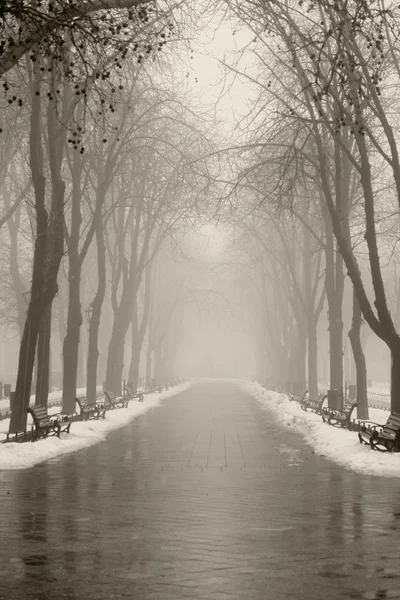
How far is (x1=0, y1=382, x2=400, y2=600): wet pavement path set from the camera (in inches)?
278

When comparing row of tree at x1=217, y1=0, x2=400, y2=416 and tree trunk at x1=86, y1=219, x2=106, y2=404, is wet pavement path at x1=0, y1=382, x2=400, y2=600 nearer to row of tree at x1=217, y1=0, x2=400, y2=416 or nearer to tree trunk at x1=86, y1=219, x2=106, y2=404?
row of tree at x1=217, y1=0, x2=400, y2=416

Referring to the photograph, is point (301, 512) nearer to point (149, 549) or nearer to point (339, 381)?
point (149, 549)

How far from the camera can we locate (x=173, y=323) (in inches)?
3305

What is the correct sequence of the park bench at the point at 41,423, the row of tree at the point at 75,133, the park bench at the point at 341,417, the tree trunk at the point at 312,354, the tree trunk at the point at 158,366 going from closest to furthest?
the row of tree at the point at 75,133 < the park bench at the point at 41,423 < the park bench at the point at 341,417 < the tree trunk at the point at 312,354 < the tree trunk at the point at 158,366

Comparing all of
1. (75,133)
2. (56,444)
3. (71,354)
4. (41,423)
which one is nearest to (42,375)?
(41,423)

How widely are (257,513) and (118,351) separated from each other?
105 ft

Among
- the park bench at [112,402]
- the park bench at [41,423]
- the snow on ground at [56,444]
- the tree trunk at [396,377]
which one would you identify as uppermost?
the tree trunk at [396,377]

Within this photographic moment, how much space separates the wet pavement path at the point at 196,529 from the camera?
7.05 meters

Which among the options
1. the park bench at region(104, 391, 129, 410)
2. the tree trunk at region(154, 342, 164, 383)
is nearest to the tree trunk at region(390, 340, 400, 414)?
the park bench at region(104, 391, 129, 410)

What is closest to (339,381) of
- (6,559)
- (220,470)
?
(220,470)

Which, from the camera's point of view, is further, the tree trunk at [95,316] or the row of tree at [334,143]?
the tree trunk at [95,316]

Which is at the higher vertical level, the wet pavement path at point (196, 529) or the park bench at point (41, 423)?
the park bench at point (41, 423)

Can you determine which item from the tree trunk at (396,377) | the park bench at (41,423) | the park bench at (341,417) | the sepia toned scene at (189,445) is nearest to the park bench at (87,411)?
the sepia toned scene at (189,445)

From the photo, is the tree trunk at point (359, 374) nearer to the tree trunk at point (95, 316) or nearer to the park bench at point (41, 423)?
the park bench at point (41, 423)
